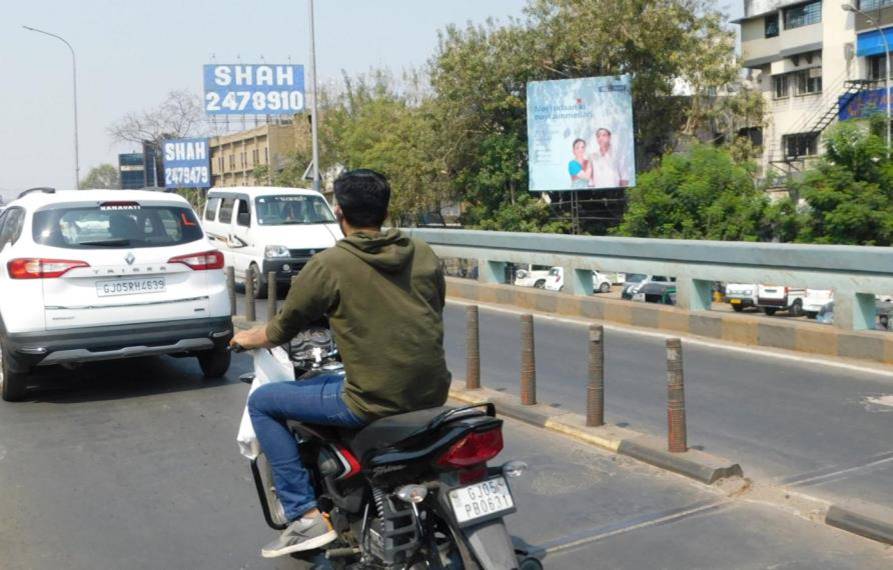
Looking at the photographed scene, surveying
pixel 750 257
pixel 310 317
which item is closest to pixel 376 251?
pixel 310 317

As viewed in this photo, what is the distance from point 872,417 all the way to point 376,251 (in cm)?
520

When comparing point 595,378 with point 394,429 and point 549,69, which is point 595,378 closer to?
point 394,429

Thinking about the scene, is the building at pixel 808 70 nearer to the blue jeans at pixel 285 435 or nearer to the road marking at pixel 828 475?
the road marking at pixel 828 475

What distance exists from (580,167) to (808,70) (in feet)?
66.3

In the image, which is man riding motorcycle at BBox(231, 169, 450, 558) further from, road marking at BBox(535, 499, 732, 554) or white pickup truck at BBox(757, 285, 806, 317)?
white pickup truck at BBox(757, 285, 806, 317)

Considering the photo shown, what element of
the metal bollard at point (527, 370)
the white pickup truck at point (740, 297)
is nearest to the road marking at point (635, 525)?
the metal bollard at point (527, 370)

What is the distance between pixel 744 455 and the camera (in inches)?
267

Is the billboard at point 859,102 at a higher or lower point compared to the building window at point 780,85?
lower

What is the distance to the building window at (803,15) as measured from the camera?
47875 mm

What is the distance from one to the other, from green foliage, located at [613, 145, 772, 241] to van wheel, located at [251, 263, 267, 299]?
907cm

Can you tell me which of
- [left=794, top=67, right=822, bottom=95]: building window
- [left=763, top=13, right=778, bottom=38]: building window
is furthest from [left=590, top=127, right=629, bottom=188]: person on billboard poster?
[left=763, top=13, right=778, bottom=38]: building window

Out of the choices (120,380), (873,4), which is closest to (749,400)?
(120,380)

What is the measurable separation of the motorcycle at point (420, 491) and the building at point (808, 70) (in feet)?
133

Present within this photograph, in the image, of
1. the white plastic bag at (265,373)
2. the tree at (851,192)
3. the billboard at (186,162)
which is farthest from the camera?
the billboard at (186,162)
